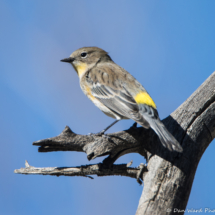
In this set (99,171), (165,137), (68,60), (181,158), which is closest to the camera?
(165,137)

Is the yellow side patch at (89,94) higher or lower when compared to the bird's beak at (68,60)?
lower

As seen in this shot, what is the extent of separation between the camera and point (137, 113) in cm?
430

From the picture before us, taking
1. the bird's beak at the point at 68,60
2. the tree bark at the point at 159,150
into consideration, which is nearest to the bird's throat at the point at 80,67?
the bird's beak at the point at 68,60

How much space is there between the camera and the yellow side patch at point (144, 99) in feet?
15.1

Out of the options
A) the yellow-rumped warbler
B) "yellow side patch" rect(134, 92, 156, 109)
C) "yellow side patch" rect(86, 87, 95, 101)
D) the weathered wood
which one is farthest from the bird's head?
the weathered wood

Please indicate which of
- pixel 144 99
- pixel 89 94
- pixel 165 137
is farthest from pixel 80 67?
pixel 165 137

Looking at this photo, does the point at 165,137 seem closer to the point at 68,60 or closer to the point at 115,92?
the point at 115,92

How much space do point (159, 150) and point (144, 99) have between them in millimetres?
929

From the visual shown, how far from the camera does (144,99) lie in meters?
4.64

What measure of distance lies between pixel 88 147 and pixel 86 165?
289 mm

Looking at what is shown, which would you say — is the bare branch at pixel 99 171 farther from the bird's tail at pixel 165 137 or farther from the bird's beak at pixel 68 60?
the bird's beak at pixel 68 60

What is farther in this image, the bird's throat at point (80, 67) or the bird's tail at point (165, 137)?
the bird's throat at point (80, 67)

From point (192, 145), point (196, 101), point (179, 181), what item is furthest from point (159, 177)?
point (196, 101)

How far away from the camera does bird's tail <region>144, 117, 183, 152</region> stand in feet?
12.2
